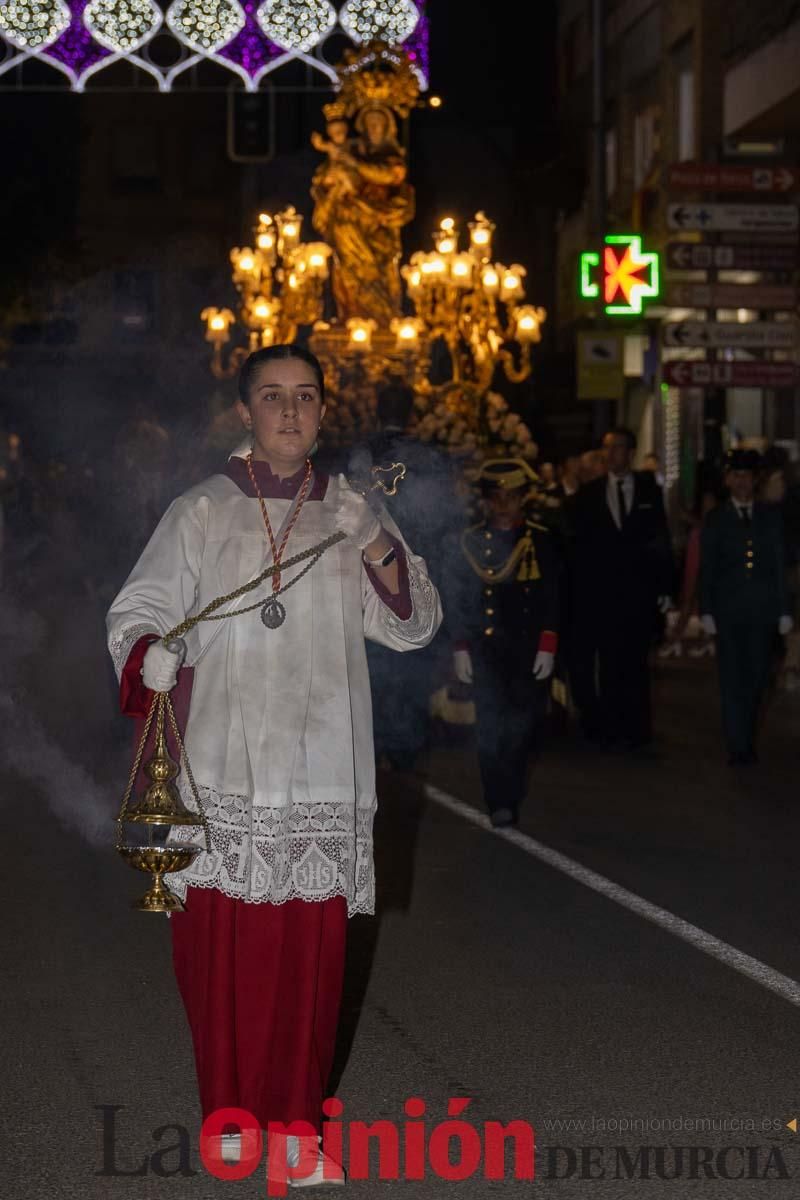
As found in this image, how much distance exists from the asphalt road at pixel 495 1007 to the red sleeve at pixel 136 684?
107 centimetres

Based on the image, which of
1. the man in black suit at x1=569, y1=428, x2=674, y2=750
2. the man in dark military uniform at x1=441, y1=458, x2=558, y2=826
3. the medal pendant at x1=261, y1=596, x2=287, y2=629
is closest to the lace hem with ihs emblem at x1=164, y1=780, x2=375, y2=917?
the medal pendant at x1=261, y1=596, x2=287, y2=629

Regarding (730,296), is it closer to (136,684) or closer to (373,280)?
(373,280)

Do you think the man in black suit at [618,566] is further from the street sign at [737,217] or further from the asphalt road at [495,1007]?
the street sign at [737,217]

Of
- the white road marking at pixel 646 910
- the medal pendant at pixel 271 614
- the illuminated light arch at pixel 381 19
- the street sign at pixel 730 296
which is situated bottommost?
the white road marking at pixel 646 910

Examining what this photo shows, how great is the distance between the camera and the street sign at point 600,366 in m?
23.2

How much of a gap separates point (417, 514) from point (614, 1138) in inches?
318

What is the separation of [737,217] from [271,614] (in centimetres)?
1785

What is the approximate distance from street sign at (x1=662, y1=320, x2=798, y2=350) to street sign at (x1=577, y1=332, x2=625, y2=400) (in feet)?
2.04

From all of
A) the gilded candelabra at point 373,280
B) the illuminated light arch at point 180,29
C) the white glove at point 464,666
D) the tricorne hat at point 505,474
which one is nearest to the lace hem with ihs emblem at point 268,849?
the white glove at point 464,666

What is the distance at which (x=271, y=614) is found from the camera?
5043 mm

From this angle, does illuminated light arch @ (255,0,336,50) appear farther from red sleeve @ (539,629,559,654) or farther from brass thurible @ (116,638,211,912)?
brass thurible @ (116,638,211,912)

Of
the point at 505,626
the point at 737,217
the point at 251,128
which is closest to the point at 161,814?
the point at 505,626

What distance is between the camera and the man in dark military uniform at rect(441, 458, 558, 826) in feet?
34.8

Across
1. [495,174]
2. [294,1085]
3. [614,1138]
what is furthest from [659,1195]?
[495,174]
